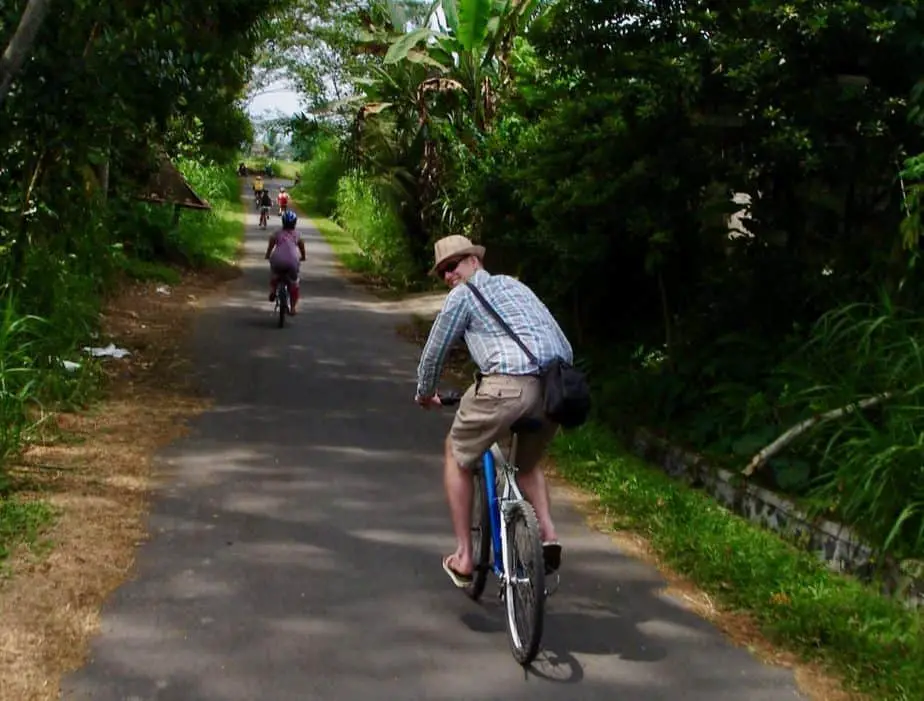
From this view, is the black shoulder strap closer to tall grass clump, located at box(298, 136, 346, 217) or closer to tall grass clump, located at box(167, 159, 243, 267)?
tall grass clump, located at box(167, 159, 243, 267)

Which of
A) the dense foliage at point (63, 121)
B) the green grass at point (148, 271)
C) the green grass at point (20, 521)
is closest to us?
the green grass at point (20, 521)

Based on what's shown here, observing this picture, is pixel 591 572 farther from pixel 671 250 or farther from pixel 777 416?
pixel 671 250

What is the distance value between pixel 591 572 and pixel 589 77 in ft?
15.7

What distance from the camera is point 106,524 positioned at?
7.04 meters

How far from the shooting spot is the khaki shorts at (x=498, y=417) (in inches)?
211

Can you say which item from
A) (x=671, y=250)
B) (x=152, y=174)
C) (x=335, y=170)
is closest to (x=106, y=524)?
(x=671, y=250)

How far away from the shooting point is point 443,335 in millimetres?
5578

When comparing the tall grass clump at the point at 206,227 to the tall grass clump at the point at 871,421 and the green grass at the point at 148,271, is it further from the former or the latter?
the tall grass clump at the point at 871,421

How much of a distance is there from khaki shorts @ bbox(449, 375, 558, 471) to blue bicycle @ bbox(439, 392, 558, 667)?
0.05 meters

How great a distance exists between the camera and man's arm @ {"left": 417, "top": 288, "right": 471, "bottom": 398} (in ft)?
18.2

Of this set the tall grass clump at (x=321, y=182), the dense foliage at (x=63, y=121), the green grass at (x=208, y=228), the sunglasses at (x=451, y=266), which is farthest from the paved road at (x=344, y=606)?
the tall grass clump at (x=321, y=182)

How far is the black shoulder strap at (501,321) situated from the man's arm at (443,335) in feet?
0.22

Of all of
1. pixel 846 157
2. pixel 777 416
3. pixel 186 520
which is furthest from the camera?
pixel 846 157

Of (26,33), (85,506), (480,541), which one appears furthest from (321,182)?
(480,541)
